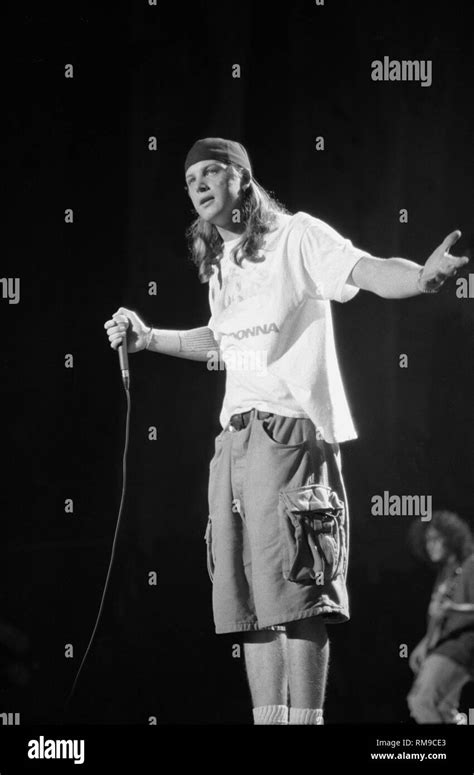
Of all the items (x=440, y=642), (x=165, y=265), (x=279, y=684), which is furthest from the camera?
(x=165, y=265)

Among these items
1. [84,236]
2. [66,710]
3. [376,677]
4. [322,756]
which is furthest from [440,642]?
[84,236]

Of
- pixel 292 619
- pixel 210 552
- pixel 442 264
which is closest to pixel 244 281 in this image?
pixel 442 264

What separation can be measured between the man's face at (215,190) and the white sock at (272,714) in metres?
1.18

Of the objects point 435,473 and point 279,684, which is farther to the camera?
point 435,473

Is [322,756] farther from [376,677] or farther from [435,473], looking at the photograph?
[435,473]

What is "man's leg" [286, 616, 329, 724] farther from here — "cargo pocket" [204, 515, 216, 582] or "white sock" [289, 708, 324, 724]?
"cargo pocket" [204, 515, 216, 582]

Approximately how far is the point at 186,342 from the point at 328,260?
452 millimetres

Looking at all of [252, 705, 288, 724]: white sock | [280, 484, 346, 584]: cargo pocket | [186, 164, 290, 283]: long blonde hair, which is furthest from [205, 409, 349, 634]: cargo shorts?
[186, 164, 290, 283]: long blonde hair

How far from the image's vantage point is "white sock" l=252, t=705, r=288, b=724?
2.27 metres

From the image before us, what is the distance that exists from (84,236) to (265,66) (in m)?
0.67

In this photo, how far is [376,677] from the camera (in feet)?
8.12

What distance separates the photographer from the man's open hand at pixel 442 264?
1.99 m

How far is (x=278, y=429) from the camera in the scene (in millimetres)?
2248

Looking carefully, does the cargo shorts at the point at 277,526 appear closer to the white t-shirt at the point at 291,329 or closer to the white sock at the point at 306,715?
the white t-shirt at the point at 291,329
